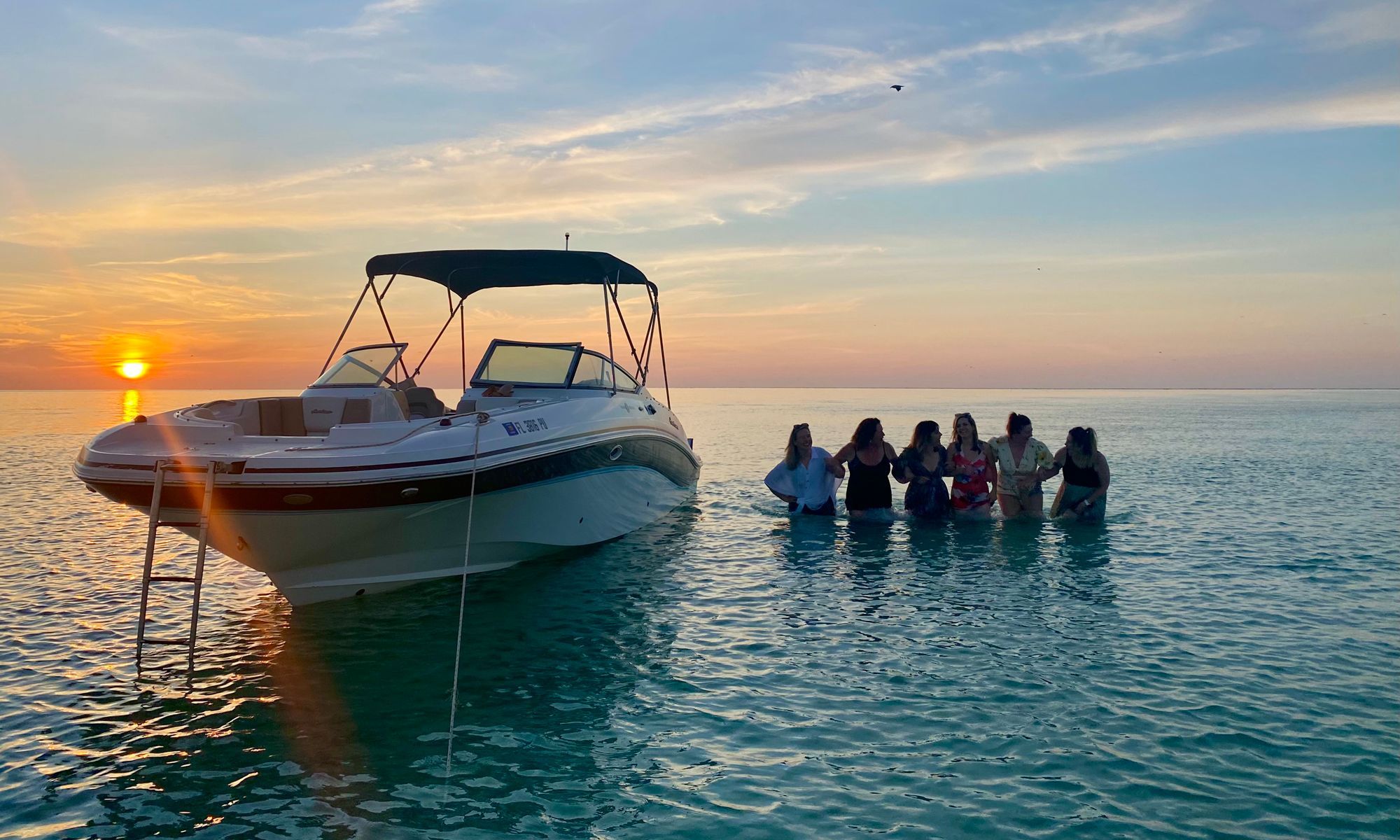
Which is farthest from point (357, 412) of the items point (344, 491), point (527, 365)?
point (527, 365)

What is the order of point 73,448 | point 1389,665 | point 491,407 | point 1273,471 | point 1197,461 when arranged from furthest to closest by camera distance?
point 73,448 → point 1197,461 → point 1273,471 → point 491,407 → point 1389,665

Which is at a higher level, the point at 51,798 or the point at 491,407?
the point at 491,407

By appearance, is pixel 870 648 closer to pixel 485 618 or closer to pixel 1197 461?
pixel 485 618

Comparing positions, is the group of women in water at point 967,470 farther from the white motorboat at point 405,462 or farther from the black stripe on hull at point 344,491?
the black stripe on hull at point 344,491

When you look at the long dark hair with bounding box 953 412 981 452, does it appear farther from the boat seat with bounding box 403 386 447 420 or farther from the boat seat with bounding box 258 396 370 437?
the boat seat with bounding box 258 396 370 437

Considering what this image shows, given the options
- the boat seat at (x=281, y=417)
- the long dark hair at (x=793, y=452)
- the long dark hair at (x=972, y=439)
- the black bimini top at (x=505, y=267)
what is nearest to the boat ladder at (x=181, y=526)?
the boat seat at (x=281, y=417)

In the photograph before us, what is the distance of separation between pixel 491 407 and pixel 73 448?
3312cm

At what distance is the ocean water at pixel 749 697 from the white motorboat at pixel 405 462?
614mm

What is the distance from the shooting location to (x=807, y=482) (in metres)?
14.8

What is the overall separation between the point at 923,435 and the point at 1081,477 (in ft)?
8.41

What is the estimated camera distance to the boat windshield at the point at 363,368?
1070 centimetres

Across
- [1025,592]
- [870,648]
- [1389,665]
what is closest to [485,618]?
[870,648]

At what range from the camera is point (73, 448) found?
35.9 m

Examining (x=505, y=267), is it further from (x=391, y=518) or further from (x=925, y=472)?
(x=925, y=472)
